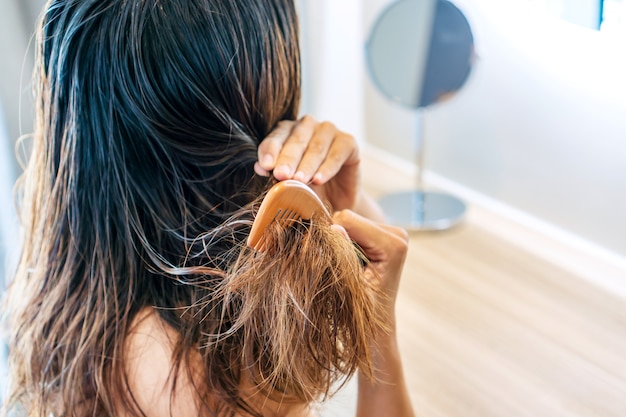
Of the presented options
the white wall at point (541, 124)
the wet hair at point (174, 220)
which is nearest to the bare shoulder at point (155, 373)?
the wet hair at point (174, 220)

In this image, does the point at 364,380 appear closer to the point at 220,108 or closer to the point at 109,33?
the point at 220,108

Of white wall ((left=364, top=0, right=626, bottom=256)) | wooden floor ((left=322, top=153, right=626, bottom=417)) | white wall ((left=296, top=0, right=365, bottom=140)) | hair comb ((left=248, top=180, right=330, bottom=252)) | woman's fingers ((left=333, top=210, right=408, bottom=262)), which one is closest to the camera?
hair comb ((left=248, top=180, right=330, bottom=252))

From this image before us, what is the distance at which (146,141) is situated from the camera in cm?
66

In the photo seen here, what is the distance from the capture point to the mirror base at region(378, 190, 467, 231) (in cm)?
144

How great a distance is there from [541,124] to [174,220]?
0.88m

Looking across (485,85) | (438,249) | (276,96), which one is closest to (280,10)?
(276,96)

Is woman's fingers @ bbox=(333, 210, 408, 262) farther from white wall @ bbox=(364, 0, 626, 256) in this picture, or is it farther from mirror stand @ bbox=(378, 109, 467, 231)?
mirror stand @ bbox=(378, 109, 467, 231)

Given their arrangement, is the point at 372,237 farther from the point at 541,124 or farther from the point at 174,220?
the point at 541,124

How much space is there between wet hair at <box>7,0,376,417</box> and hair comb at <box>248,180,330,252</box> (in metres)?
0.01

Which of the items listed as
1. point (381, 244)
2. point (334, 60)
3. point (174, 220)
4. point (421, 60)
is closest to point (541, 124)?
point (421, 60)

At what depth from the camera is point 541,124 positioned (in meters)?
1.31

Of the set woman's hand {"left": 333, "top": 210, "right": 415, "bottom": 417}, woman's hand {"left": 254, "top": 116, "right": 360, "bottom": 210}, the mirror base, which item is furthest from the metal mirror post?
woman's hand {"left": 333, "top": 210, "right": 415, "bottom": 417}

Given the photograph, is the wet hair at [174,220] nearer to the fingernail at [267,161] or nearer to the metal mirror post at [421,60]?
the fingernail at [267,161]

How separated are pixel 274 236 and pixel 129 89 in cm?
22
